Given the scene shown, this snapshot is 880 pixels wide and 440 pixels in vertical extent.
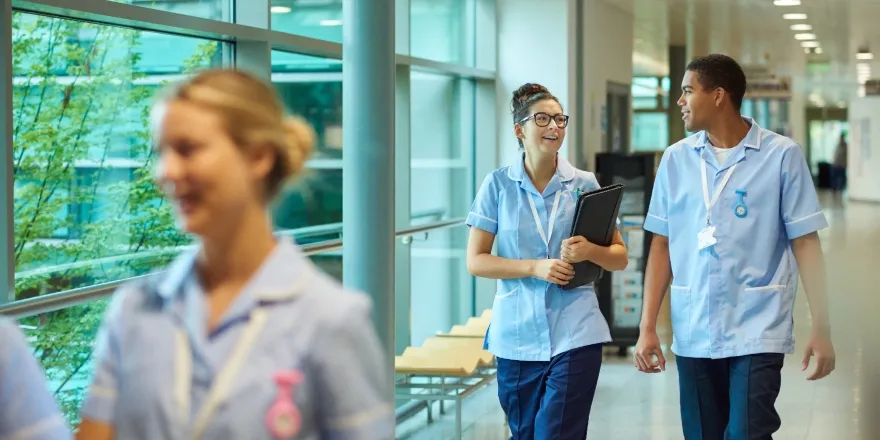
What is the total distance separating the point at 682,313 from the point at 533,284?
0.48 m

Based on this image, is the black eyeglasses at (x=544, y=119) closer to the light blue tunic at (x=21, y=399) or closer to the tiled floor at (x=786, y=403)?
the light blue tunic at (x=21, y=399)

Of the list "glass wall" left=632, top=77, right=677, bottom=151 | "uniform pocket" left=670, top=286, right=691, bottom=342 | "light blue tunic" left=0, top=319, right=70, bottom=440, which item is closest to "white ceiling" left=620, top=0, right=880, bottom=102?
"glass wall" left=632, top=77, right=677, bottom=151

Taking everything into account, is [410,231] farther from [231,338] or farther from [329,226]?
[231,338]

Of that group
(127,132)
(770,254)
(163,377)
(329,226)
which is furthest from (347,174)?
(163,377)

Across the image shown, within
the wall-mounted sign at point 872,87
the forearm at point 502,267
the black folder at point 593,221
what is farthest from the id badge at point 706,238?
the wall-mounted sign at point 872,87

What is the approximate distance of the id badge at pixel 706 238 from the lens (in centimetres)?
388

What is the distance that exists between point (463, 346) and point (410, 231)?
84 cm

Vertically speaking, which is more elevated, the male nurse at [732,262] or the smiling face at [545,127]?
the smiling face at [545,127]

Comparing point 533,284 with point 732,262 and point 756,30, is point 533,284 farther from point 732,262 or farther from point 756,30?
point 756,30

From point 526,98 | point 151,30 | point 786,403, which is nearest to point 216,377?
point 526,98

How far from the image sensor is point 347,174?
4648 mm

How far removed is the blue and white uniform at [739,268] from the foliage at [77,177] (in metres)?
2.05

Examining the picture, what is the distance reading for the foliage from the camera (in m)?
4.22

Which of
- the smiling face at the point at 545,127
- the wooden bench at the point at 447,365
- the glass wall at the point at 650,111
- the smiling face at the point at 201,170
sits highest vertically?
the glass wall at the point at 650,111
